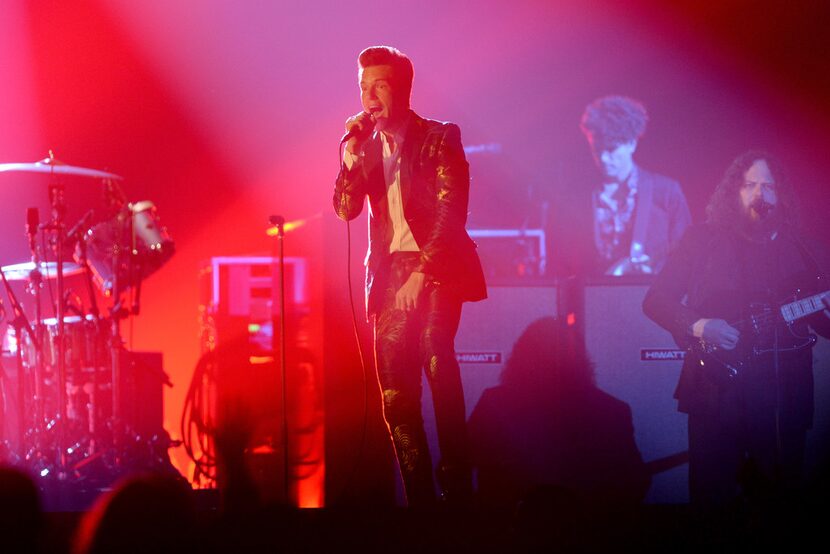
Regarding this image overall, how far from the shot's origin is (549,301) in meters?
4.74

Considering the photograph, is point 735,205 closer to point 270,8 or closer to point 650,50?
point 650,50

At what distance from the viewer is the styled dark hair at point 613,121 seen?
657 cm

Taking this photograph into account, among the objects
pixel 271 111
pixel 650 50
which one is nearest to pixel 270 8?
pixel 271 111

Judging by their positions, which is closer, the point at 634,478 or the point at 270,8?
the point at 634,478

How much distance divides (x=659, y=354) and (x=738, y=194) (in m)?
1.03

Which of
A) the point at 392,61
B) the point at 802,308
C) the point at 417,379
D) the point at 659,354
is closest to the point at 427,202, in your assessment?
the point at 392,61

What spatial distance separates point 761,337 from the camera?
4.53 metres

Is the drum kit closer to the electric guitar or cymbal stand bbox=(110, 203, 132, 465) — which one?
cymbal stand bbox=(110, 203, 132, 465)

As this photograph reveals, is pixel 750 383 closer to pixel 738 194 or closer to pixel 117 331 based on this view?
pixel 738 194

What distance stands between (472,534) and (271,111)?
15.5ft

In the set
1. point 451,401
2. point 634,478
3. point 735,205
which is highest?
point 735,205

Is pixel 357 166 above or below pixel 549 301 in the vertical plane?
above

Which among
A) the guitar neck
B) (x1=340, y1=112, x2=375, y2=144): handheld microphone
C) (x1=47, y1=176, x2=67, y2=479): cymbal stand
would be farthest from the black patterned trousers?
(x1=47, y1=176, x2=67, y2=479): cymbal stand

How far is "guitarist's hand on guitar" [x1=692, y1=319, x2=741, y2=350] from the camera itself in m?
4.50
